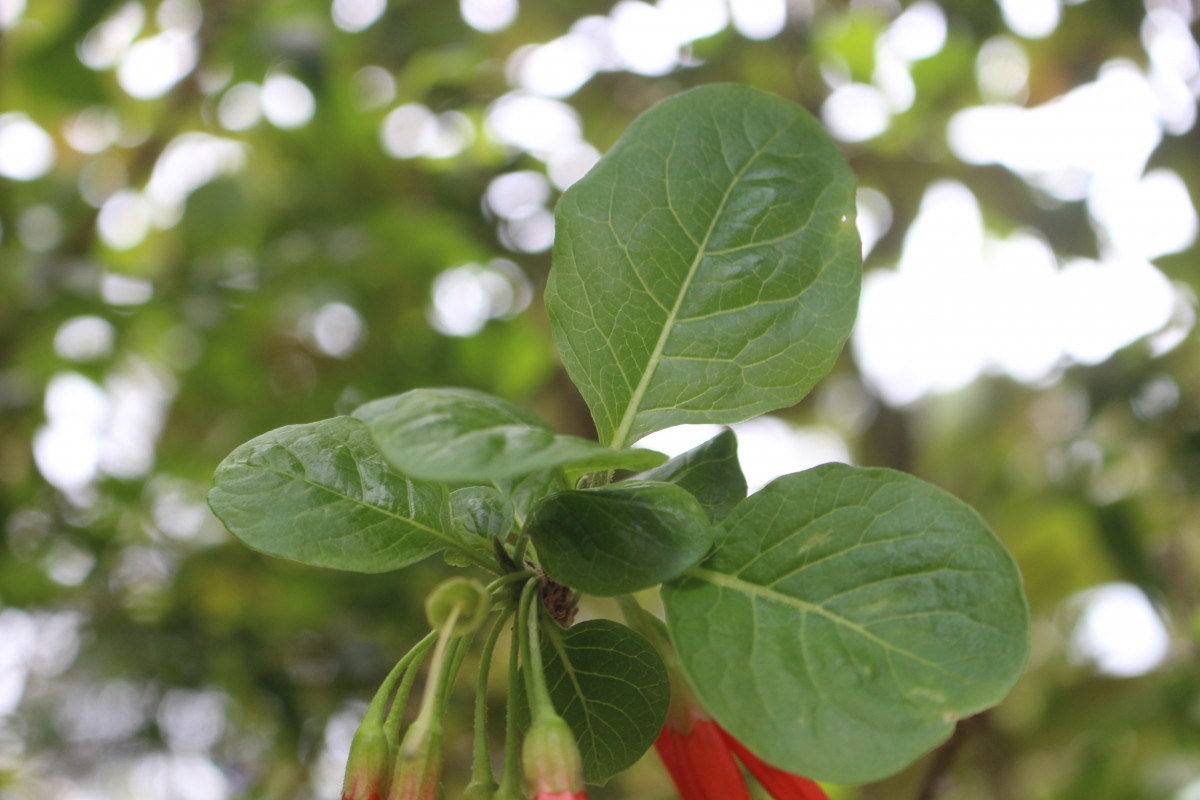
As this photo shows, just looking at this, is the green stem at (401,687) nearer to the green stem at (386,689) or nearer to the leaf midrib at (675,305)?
the green stem at (386,689)

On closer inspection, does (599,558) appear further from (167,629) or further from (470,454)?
(167,629)

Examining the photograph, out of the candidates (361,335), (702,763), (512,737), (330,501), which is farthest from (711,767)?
(361,335)

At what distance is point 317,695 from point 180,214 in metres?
0.90

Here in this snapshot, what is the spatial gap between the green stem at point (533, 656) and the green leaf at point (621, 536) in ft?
0.07

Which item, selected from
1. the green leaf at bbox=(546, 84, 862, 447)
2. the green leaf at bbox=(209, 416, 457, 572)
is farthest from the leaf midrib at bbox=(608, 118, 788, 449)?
the green leaf at bbox=(209, 416, 457, 572)

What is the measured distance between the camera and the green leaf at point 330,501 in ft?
1.47

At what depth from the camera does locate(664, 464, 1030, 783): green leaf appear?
1.23 feet

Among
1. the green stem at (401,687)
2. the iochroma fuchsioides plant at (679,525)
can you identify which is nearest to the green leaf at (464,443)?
the iochroma fuchsioides plant at (679,525)

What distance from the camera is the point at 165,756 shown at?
171 centimetres

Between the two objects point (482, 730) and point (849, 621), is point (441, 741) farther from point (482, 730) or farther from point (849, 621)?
point (849, 621)

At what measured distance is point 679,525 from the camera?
428mm

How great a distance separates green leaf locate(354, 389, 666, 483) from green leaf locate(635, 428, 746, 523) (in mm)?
117

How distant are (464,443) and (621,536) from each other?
0.10 m

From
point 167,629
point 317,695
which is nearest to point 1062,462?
point 317,695
